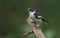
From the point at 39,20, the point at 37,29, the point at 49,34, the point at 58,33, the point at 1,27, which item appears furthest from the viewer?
the point at 1,27

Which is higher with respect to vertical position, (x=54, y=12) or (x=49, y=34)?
(x=54, y=12)

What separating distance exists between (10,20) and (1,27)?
35 cm

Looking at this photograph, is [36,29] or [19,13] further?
[19,13]

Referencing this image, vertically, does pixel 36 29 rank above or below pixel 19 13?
below

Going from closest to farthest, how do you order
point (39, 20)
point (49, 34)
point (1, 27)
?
point (39, 20) < point (49, 34) < point (1, 27)

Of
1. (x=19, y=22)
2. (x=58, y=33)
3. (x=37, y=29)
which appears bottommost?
(x=37, y=29)

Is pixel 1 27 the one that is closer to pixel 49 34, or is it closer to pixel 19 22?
pixel 19 22

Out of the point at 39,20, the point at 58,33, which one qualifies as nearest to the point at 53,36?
the point at 58,33

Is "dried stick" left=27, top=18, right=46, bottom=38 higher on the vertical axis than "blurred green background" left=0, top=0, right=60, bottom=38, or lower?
lower

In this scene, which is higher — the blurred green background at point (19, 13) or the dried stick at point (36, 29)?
the blurred green background at point (19, 13)

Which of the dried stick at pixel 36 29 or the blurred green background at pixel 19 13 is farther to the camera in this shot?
the blurred green background at pixel 19 13

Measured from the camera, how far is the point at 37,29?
20.2 feet

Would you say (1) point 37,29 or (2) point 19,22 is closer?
(1) point 37,29

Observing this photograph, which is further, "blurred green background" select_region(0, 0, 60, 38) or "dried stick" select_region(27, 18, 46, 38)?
"blurred green background" select_region(0, 0, 60, 38)
